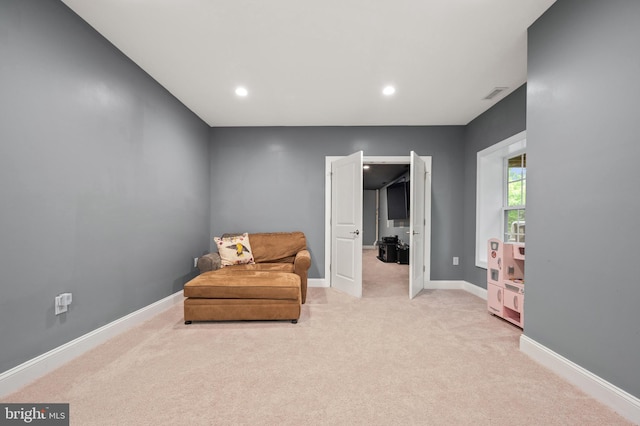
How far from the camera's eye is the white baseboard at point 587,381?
1.37 meters

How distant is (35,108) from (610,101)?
11.8 ft

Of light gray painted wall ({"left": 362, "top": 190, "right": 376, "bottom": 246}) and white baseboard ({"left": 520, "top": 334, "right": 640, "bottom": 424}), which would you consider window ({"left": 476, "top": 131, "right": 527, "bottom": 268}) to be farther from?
light gray painted wall ({"left": 362, "top": 190, "right": 376, "bottom": 246})

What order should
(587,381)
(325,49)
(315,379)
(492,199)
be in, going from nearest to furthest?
(587,381), (315,379), (325,49), (492,199)

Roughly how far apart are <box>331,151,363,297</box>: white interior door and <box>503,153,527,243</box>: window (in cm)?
203

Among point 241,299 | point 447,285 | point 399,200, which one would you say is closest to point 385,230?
point 399,200

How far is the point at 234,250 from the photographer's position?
354 cm

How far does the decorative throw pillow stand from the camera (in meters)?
3.49

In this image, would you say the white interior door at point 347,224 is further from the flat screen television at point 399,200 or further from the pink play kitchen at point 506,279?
the flat screen television at point 399,200

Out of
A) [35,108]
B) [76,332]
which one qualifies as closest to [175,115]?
[35,108]

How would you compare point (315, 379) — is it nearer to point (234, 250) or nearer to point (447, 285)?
point (234, 250)

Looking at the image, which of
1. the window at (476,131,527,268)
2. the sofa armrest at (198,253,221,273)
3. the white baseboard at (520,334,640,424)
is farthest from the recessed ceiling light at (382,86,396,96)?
the sofa armrest at (198,253,221,273)

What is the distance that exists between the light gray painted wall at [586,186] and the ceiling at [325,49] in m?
0.45

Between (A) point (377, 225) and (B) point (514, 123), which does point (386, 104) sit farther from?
(A) point (377, 225)

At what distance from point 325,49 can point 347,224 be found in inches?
90.9
